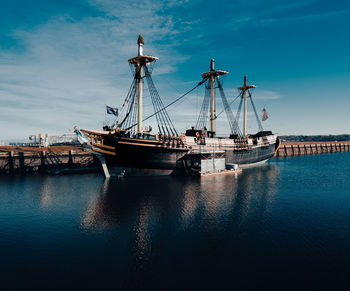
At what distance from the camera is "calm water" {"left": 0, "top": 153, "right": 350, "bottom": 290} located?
14305 millimetres

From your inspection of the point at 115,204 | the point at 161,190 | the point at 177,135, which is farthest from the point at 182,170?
the point at 115,204

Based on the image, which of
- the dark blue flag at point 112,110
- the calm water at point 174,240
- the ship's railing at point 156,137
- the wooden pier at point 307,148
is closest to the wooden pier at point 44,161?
the ship's railing at point 156,137

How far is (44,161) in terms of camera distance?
6297 cm

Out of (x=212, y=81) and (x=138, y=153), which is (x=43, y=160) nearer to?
(x=138, y=153)

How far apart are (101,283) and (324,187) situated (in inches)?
1669

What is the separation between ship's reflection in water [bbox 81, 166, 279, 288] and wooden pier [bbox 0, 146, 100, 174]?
29.8 metres

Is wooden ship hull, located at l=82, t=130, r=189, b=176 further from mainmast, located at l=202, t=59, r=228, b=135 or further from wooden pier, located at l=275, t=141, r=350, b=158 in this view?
wooden pier, located at l=275, t=141, r=350, b=158

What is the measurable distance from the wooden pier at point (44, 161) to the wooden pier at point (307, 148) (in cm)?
9974

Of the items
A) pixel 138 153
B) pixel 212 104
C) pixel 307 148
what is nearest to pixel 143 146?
pixel 138 153

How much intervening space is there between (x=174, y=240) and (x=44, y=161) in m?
57.0

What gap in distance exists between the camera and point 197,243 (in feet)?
62.5

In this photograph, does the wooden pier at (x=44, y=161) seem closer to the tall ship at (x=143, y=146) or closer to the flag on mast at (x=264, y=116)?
the tall ship at (x=143, y=146)

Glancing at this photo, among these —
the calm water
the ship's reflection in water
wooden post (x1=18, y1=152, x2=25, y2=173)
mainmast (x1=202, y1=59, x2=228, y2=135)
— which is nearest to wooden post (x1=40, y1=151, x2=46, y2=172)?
wooden post (x1=18, y1=152, x2=25, y2=173)

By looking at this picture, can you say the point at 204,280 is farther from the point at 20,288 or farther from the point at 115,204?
the point at 115,204
